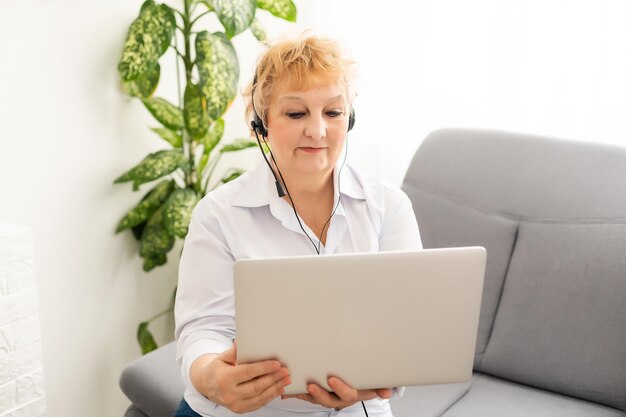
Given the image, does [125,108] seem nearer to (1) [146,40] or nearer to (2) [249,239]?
(1) [146,40]

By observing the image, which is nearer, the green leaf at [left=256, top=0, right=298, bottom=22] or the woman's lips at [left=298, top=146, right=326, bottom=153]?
the woman's lips at [left=298, top=146, right=326, bottom=153]

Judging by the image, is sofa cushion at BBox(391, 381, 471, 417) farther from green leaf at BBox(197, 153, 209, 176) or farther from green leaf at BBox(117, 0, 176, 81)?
green leaf at BBox(117, 0, 176, 81)

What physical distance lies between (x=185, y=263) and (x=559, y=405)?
0.98 meters

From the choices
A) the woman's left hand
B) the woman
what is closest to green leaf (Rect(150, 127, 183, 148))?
the woman

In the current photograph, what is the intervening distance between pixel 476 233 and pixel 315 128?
79cm

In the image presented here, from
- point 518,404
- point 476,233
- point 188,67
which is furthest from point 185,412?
point 188,67

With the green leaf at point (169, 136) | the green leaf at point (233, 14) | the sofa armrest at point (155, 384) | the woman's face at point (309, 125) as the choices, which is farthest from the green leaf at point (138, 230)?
the woman's face at point (309, 125)

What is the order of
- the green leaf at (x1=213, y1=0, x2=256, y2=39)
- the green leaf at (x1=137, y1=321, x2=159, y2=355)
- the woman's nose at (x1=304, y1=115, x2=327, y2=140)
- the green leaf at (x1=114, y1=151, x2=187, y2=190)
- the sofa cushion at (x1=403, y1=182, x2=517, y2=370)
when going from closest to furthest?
the woman's nose at (x1=304, y1=115, x2=327, y2=140), the sofa cushion at (x1=403, y1=182, x2=517, y2=370), the green leaf at (x1=213, y1=0, x2=256, y2=39), the green leaf at (x1=114, y1=151, x2=187, y2=190), the green leaf at (x1=137, y1=321, x2=159, y2=355)

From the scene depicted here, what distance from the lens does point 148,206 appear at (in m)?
2.37

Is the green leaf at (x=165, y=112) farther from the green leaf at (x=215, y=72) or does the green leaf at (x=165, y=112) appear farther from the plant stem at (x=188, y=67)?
the green leaf at (x=215, y=72)

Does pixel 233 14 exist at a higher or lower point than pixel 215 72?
higher

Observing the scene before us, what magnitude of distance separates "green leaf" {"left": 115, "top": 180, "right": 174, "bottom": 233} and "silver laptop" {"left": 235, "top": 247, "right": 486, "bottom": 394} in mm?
1287

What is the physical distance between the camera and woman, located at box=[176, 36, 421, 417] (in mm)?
1408

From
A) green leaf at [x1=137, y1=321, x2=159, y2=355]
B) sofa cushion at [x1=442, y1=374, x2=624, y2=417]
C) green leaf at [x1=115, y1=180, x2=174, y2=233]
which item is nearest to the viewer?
sofa cushion at [x1=442, y1=374, x2=624, y2=417]
